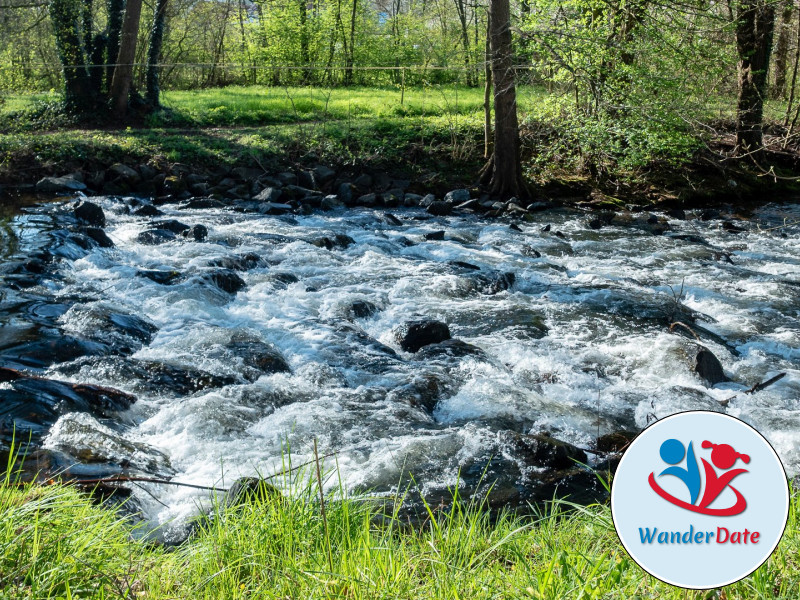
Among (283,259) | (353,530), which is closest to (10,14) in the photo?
(283,259)

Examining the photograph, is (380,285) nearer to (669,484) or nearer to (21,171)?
(669,484)

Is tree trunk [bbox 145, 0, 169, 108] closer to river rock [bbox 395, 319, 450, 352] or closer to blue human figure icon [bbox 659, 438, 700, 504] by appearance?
river rock [bbox 395, 319, 450, 352]

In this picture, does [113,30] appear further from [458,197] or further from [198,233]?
[458,197]

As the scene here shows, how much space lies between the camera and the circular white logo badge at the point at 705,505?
1378 mm

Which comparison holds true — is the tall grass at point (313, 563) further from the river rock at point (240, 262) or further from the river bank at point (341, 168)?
the river bank at point (341, 168)

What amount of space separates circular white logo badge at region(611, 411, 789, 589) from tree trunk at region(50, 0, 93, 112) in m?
19.9

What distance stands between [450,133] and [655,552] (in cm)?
1660

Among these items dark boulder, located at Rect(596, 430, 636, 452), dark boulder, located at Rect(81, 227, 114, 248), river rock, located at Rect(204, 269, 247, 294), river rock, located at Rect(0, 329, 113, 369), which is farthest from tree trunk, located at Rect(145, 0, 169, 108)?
dark boulder, located at Rect(596, 430, 636, 452)

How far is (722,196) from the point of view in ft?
51.8

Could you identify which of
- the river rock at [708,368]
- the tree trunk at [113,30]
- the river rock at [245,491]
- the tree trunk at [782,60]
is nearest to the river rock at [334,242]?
the river rock at [708,368]

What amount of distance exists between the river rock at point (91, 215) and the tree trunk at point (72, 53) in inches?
309

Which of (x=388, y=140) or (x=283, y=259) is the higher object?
(x=388, y=140)

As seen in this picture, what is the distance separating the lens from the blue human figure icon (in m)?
1.39

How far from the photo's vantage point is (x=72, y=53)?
60.0 ft
